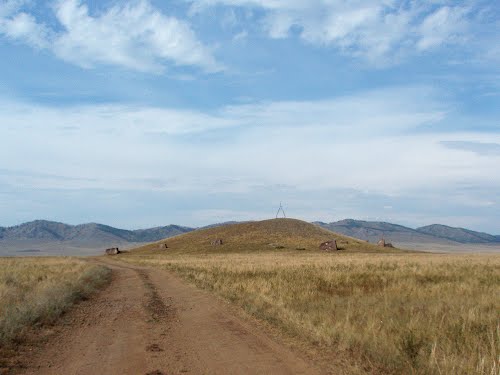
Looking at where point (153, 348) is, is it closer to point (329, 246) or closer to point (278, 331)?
point (278, 331)

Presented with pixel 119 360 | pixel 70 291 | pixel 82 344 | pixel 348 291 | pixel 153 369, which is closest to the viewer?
→ pixel 153 369

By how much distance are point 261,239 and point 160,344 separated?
82.4 metres

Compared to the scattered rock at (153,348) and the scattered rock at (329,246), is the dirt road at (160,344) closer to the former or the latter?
the scattered rock at (153,348)

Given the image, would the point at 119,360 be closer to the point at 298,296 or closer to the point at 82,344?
the point at 82,344

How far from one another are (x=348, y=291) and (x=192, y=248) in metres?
70.3

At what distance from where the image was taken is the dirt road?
26.9 feet

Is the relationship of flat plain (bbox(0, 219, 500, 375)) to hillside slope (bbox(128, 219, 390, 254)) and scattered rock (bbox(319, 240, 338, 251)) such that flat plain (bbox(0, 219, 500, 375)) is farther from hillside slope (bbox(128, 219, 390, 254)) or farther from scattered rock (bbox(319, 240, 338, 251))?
hillside slope (bbox(128, 219, 390, 254))

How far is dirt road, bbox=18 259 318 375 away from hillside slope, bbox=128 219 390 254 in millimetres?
67382

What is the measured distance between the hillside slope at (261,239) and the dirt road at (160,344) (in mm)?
67382

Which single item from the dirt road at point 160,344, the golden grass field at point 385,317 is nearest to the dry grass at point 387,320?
the golden grass field at point 385,317

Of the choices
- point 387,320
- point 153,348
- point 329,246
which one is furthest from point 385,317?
point 329,246

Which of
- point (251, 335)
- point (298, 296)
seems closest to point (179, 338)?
point (251, 335)

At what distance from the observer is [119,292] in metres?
20.4

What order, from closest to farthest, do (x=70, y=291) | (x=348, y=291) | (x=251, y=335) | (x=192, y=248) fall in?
(x=251, y=335) → (x=70, y=291) → (x=348, y=291) → (x=192, y=248)
